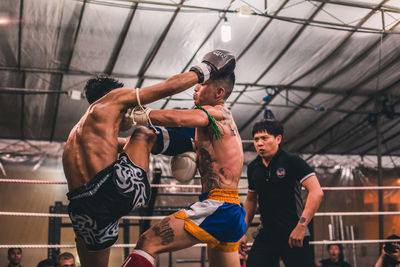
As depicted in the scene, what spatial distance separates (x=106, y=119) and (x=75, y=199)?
379mm

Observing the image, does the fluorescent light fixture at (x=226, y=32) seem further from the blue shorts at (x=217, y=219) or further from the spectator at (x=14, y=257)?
the blue shorts at (x=217, y=219)

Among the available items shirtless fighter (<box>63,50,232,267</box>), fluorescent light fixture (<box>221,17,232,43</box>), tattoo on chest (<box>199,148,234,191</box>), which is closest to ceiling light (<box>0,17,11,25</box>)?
fluorescent light fixture (<box>221,17,232,43</box>)

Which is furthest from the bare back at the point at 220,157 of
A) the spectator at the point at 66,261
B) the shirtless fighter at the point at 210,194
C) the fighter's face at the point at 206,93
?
the spectator at the point at 66,261

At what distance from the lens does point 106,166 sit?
177 centimetres

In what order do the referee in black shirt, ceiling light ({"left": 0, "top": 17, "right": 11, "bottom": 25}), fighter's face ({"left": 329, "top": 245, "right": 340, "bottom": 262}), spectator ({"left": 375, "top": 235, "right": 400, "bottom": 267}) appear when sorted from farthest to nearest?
ceiling light ({"left": 0, "top": 17, "right": 11, "bottom": 25}), fighter's face ({"left": 329, "top": 245, "right": 340, "bottom": 262}), spectator ({"left": 375, "top": 235, "right": 400, "bottom": 267}), the referee in black shirt

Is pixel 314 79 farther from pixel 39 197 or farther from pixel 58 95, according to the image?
pixel 39 197

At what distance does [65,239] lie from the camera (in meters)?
7.79

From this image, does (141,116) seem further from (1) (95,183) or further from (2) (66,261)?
(2) (66,261)

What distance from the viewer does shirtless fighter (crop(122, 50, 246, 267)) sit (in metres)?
1.75

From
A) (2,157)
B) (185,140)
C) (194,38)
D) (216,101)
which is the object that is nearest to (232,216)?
(185,140)

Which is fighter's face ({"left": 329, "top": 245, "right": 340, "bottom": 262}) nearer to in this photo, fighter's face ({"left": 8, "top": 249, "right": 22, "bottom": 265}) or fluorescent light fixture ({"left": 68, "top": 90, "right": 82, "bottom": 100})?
fighter's face ({"left": 8, "top": 249, "right": 22, "bottom": 265})

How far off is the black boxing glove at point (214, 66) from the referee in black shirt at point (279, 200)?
0.81 meters

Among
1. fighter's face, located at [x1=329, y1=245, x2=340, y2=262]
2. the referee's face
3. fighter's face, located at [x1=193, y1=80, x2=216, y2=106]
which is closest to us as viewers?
fighter's face, located at [x1=193, y1=80, x2=216, y2=106]

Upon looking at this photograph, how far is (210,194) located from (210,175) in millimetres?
90
